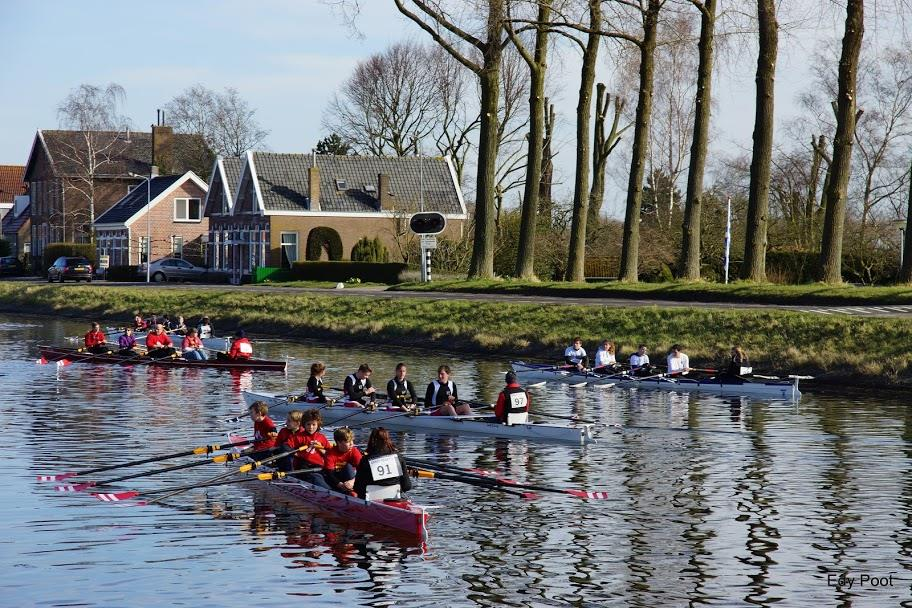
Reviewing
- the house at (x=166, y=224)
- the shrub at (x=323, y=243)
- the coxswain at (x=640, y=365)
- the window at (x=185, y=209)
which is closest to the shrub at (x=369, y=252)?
the shrub at (x=323, y=243)

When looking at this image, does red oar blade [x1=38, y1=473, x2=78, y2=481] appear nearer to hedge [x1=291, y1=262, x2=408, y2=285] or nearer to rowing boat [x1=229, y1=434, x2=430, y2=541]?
rowing boat [x1=229, y1=434, x2=430, y2=541]

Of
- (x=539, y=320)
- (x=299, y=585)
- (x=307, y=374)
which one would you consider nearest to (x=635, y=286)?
(x=539, y=320)

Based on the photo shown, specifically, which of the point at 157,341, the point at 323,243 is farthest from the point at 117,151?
the point at 157,341

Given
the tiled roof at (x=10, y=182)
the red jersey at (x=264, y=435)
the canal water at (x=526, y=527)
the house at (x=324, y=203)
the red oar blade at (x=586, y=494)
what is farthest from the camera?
the tiled roof at (x=10, y=182)

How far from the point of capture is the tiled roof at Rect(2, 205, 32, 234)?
388 feet

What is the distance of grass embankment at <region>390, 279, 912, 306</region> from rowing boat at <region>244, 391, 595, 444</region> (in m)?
16.8

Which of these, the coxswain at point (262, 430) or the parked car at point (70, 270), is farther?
the parked car at point (70, 270)

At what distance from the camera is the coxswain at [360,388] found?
2509 cm

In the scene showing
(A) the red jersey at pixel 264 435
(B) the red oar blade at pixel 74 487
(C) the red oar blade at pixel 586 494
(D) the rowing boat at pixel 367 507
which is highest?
(A) the red jersey at pixel 264 435

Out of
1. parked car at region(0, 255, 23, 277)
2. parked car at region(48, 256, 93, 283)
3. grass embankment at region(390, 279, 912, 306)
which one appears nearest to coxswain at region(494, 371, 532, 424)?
grass embankment at region(390, 279, 912, 306)

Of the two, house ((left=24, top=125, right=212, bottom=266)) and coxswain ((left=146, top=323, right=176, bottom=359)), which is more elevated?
house ((left=24, top=125, right=212, bottom=266))

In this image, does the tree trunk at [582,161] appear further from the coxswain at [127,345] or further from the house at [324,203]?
the house at [324,203]

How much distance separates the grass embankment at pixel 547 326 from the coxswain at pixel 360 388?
13.0 m

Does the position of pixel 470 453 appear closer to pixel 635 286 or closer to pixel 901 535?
pixel 901 535
